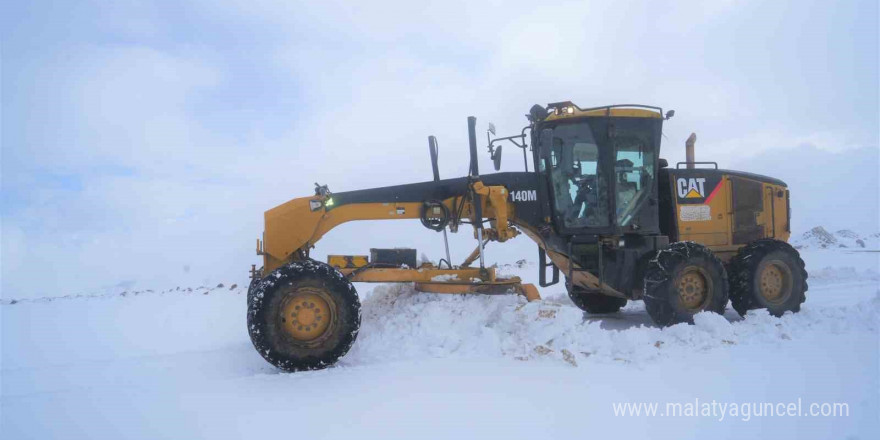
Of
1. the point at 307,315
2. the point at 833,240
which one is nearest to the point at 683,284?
the point at 307,315

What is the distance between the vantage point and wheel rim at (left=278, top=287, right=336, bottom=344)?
500 cm

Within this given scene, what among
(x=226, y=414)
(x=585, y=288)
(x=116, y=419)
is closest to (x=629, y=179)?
(x=585, y=288)

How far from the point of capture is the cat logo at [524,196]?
6.81 m

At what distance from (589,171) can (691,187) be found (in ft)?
5.62

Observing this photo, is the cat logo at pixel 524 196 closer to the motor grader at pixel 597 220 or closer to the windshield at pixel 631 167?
the motor grader at pixel 597 220

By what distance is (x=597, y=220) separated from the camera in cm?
695

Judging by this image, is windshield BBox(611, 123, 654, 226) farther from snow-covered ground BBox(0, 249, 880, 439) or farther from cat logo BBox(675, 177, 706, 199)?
snow-covered ground BBox(0, 249, 880, 439)

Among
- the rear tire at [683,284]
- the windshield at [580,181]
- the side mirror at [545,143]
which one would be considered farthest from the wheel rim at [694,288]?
the side mirror at [545,143]

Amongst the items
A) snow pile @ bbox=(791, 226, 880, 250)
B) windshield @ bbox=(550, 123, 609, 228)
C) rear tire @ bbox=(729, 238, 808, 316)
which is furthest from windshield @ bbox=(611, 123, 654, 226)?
snow pile @ bbox=(791, 226, 880, 250)

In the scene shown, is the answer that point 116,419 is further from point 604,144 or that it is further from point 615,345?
point 604,144

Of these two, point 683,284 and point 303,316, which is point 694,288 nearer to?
point 683,284

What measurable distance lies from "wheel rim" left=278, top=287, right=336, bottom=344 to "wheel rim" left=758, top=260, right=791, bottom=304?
18.9 ft

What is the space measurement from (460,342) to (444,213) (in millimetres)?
1678

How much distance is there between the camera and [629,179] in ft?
23.1
